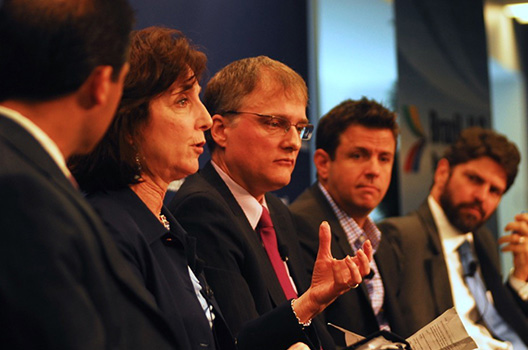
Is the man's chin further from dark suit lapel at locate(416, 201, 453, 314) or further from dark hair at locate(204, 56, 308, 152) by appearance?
dark hair at locate(204, 56, 308, 152)

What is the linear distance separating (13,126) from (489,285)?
3.50 metres

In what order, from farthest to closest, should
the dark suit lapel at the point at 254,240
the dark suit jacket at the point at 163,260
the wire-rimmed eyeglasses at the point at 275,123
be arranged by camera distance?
1. the wire-rimmed eyeglasses at the point at 275,123
2. the dark suit lapel at the point at 254,240
3. the dark suit jacket at the point at 163,260

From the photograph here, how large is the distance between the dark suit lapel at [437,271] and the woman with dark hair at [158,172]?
1801 mm

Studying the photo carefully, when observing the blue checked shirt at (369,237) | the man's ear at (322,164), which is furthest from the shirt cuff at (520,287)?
the man's ear at (322,164)

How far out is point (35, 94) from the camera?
1056 millimetres

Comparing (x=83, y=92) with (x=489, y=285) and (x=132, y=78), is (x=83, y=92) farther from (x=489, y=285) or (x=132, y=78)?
(x=489, y=285)

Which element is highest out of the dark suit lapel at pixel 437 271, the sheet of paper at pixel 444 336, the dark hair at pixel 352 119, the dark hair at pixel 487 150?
the dark hair at pixel 352 119

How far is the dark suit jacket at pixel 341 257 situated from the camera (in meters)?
2.90

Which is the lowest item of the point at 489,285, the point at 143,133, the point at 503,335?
the point at 503,335

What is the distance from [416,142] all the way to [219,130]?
3.63m

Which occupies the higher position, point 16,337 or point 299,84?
point 299,84

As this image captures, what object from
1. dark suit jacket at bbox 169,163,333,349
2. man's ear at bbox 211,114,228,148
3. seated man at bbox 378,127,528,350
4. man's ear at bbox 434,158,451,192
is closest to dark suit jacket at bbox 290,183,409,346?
seated man at bbox 378,127,528,350

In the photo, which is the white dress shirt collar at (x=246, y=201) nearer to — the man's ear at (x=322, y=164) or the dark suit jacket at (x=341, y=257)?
the dark suit jacket at (x=341, y=257)

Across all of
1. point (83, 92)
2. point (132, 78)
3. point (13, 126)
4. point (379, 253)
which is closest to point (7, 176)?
point (13, 126)
